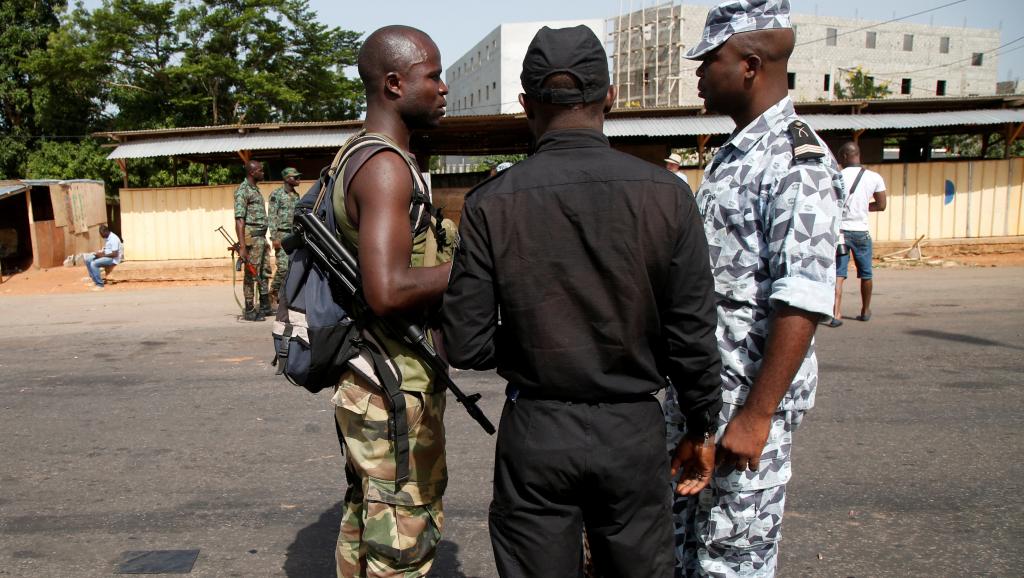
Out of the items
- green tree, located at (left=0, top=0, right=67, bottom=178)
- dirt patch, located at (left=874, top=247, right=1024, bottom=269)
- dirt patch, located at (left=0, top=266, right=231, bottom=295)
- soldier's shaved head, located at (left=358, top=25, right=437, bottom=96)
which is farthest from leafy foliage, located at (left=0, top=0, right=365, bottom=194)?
soldier's shaved head, located at (left=358, top=25, right=437, bottom=96)

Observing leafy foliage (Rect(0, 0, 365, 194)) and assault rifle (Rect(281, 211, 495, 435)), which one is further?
leafy foliage (Rect(0, 0, 365, 194))

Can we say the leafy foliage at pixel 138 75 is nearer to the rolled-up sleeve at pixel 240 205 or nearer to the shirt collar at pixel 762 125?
the rolled-up sleeve at pixel 240 205

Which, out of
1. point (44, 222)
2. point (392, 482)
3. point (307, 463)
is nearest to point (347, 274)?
point (392, 482)

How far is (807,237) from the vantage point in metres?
1.79

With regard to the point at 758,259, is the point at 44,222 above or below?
below

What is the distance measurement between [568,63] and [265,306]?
833 centimetres

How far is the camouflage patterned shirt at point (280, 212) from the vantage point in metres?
9.28

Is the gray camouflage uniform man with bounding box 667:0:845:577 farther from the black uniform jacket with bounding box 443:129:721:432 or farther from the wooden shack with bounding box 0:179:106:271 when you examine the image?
the wooden shack with bounding box 0:179:106:271

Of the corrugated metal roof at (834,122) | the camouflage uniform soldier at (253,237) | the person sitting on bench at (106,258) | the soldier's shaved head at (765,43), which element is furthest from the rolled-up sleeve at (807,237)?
the person sitting on bench at (106,258)

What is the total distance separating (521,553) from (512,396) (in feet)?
1.22

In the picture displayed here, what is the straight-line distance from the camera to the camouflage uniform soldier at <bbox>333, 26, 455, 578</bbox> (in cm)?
203

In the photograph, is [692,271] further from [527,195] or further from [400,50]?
[400,50]

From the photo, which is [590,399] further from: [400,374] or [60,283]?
[60,283]

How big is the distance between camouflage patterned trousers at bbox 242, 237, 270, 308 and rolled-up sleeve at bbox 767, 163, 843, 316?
324 inches
